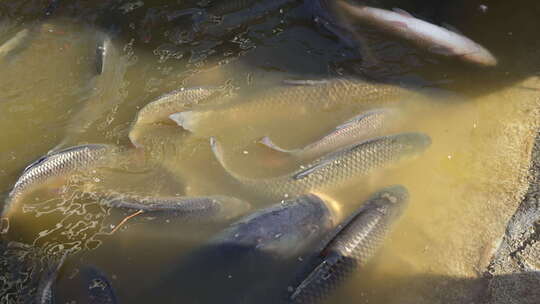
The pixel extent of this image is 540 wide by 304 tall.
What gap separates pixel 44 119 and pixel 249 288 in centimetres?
230

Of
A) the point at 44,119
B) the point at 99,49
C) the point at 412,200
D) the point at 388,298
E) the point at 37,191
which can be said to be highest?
the point at 99,49

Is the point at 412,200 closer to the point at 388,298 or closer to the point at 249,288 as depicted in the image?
the point at 388,298

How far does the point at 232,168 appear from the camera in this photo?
371cm

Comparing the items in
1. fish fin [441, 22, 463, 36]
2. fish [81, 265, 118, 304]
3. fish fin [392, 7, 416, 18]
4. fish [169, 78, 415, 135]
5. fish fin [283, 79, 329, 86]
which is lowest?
fish [81, 265, 118, 304]

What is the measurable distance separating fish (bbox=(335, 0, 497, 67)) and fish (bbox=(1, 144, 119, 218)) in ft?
8.07

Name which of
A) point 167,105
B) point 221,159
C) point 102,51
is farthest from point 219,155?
point 102,51

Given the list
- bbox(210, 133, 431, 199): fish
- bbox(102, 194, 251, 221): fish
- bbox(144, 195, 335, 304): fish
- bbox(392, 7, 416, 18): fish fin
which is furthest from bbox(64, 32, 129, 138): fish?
bbox(392, 7, 416, 18): fish fin

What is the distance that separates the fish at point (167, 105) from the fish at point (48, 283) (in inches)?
44.3

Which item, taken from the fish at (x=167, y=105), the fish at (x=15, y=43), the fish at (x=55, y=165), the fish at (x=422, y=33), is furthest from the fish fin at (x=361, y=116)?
the fish at (x=15, y=43)

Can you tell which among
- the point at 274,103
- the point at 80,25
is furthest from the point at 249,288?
the point at 80,25

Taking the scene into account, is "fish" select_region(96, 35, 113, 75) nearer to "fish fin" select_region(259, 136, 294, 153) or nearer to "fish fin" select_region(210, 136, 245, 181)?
"fish fin" select_region(210, 136, 245, 181)

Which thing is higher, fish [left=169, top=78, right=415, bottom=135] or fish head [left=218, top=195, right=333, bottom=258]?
fish [left=169, top=78, right=415, bottom=135]

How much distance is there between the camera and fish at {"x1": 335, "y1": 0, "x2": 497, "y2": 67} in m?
4.16

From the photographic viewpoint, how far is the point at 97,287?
310cm
